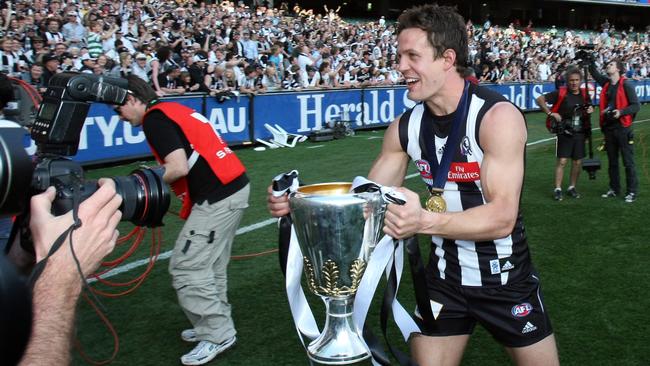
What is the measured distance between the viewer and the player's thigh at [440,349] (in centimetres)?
287

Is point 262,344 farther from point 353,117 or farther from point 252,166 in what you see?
point 353,117

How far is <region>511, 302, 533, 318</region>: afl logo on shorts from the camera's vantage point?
2768 mm

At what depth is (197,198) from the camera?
167 inches

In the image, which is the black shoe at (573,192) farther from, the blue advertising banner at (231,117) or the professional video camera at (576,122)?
the blue advertising banner at (231,117)

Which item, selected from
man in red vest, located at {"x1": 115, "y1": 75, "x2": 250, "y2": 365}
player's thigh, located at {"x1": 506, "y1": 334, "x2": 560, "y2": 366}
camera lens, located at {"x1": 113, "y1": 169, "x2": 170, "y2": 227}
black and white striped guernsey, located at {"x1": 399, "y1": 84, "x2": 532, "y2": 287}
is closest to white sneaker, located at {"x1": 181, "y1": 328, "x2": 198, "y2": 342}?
man in red vest, located at {"x1": 115, "y1": 75, "x2": 250, "y2": 365}

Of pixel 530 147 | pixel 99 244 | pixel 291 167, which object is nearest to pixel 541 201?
pixel 291 167

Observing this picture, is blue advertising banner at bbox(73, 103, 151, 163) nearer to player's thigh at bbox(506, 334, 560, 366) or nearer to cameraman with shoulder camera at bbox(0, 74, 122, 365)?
player's thigh at bbox(506, 334, 560, 366)

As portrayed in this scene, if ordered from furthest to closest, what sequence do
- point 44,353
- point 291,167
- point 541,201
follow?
point 291,167 < point 541,201 < point 44,353

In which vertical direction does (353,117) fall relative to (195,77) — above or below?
below

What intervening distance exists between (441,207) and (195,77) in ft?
39.7

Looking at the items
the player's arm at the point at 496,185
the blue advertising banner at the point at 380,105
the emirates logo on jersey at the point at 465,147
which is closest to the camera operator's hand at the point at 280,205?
the player's arm at the point at 496,185

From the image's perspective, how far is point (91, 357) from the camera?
4316 mm

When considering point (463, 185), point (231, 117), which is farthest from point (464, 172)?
point (231, 117)

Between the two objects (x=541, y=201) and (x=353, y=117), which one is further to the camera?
(x=353, y=117)
